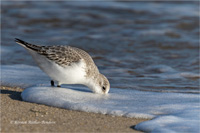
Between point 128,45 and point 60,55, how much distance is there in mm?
4903

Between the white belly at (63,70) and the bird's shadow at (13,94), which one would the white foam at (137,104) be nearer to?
the bird's shadow at (13,94)

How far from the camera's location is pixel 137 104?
5336 millimetres

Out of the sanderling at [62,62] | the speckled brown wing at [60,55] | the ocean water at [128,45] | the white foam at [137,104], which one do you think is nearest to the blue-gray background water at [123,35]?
the ocean water at [128,45]

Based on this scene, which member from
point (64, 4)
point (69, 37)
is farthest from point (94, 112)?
point (64, 4)

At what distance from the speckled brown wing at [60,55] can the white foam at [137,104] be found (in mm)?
454

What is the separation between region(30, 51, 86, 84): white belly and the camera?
542cm

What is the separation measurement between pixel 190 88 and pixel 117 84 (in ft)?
4.09

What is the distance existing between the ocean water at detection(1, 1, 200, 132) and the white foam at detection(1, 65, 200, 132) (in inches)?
0.5

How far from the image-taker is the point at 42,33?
11289mm

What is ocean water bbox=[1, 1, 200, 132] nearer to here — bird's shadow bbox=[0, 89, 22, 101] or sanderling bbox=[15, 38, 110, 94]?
bird's shadow bbox=[0, 89, 22, 101]

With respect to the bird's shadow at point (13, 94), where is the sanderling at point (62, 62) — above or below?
above

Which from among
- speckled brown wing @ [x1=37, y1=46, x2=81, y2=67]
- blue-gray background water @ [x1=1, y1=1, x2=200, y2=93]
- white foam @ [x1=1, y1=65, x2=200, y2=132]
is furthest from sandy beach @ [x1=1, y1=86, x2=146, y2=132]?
blue-gray background water @ [x1=1, y1=1, x2=200, y2=93]

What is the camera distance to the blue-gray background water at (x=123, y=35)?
7.62 metres

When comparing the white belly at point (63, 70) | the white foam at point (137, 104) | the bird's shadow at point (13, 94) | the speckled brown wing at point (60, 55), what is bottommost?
the white foam at point (137, 104)
